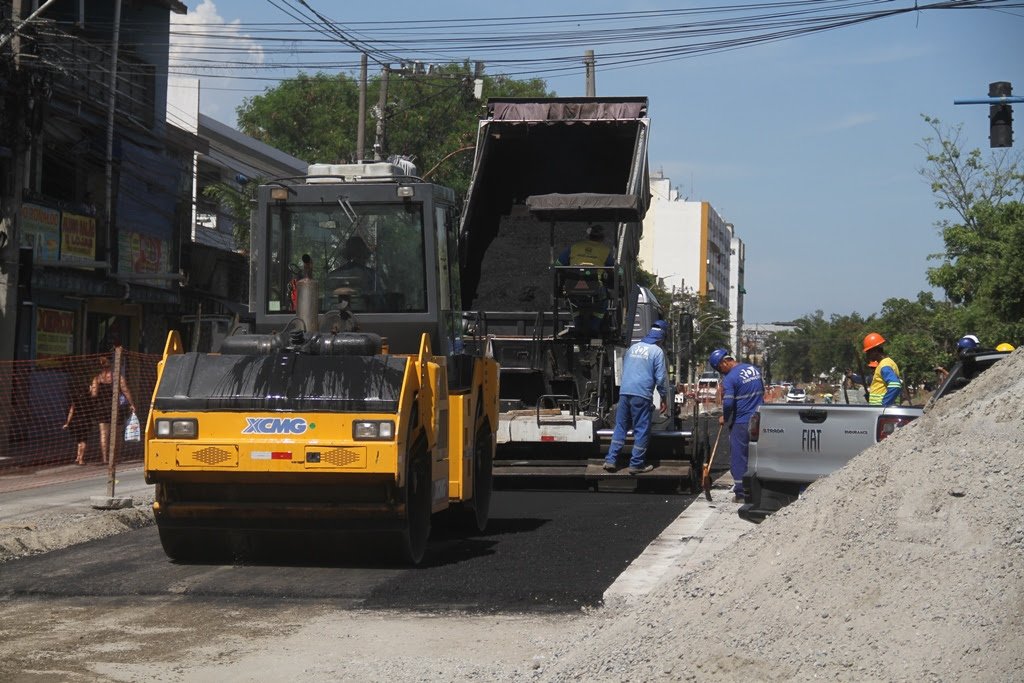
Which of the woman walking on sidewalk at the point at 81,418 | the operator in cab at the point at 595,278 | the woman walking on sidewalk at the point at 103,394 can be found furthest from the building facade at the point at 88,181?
the operator in cab at the point at 595,278

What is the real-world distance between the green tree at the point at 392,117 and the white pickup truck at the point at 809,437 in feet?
119

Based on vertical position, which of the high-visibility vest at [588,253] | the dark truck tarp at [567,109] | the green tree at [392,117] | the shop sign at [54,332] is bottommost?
the shop sign at [54,332]

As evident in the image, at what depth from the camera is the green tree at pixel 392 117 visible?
50594 mm

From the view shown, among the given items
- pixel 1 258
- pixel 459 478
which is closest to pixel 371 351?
pixel 459 478

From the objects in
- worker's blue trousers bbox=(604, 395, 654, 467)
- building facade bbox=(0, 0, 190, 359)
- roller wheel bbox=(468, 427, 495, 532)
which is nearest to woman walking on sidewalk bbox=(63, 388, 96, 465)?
building facade bbox=(0, 0, 190, 359)

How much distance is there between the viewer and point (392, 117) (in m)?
49.1

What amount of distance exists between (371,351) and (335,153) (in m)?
47.1

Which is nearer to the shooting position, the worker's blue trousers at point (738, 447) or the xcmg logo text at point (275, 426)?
the xcmg logo text at point (275, 426)

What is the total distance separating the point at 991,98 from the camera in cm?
2042

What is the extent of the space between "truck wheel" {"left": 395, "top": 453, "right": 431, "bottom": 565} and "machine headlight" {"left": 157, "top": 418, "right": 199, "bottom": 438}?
1.43 m

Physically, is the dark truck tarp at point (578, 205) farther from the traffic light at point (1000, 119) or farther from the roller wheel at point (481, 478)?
the traffic light at point (1000, 119)

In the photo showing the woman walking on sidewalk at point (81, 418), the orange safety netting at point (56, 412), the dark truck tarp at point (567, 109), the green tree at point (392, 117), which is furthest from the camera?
the green tree at point (392, 117)

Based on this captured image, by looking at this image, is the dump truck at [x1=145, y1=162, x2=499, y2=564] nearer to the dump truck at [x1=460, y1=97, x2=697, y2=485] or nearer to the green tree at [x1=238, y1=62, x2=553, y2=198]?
the dump truck at [x1=460, y1=97, x2=697, y2=485]

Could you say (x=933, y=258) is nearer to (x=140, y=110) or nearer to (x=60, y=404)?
(x=140, y=110)
